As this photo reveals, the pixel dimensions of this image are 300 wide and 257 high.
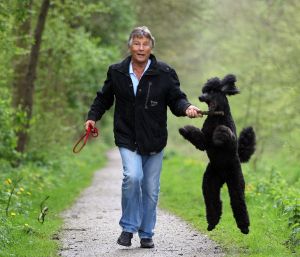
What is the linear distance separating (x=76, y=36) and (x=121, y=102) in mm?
13408

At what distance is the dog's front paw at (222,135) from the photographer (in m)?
6.77

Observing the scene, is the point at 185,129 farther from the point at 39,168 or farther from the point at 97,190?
the point at 39,168

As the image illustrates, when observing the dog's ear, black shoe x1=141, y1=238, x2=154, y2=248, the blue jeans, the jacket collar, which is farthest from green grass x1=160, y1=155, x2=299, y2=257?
the jacket collar

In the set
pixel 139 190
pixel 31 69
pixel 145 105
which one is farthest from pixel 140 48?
pixel 31 69

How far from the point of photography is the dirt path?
7164mm

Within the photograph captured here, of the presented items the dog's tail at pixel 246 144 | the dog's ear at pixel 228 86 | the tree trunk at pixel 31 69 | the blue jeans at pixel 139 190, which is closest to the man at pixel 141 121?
the blue jeans at pixel 139 190

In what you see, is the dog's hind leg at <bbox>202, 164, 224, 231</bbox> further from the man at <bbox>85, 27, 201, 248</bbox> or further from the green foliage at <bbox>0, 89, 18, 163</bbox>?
the green foliage at <bbox>0, 89, 18, 163</bbox>

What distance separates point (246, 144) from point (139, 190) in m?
1.38

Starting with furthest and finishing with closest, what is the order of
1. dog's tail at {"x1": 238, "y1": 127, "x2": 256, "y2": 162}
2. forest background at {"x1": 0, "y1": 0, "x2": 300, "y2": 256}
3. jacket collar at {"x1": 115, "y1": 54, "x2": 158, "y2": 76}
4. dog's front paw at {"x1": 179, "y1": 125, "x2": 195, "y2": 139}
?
forest background at {"x1": 0, "y1": 0, "x2": 300, "y2": 256}, dog's tail at {"x1": 238, "y1": 127, "x2": 256, "y2": 162}, jacket collar at {"x1": 115, "y1": 54, "x2": 158, "y2": 76}, dog's front paw at {"x1": 179, "y1": 125, "x2": 195, "y2": 139}

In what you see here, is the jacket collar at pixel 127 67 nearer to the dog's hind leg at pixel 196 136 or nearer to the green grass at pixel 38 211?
the dog's hind leg at pixel 196 136

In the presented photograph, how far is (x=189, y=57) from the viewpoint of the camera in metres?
32.8

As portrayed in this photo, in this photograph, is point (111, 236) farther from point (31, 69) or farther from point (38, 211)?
point (31, 69)

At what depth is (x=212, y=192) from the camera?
7309 mm

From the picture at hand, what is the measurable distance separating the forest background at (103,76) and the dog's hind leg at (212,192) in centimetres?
43
